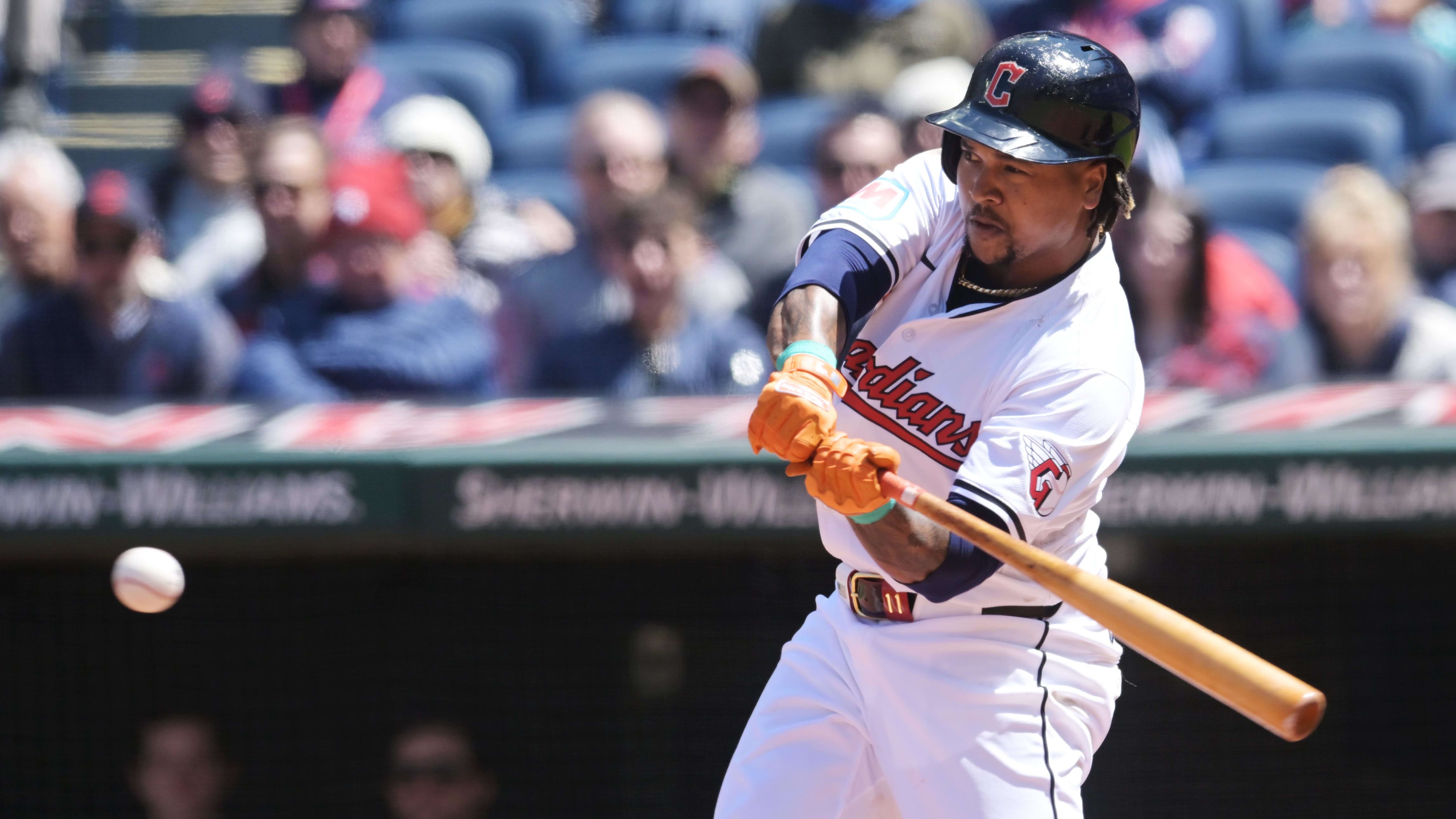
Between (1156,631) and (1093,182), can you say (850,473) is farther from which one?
(1093,182)

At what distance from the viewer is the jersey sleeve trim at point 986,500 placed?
207cm

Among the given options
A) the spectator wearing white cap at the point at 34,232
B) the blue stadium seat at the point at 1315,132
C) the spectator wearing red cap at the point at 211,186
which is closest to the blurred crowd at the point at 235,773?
the spectator wearing white cap at the point at 34,232

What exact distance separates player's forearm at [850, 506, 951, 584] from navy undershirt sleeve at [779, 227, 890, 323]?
0.31 metres

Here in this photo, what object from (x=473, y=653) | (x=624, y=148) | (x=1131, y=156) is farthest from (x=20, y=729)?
(x=1131, y=156)

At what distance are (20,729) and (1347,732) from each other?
3294 mm

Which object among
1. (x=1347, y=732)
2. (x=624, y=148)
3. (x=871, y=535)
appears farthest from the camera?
(x=624, y=148)

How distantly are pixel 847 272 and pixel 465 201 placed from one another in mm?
2652

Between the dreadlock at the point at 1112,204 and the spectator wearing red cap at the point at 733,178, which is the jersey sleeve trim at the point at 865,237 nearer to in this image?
the dreadlock at the point at 1112,204

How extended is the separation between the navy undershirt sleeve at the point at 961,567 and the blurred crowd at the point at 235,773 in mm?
2158

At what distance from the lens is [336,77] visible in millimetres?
5258

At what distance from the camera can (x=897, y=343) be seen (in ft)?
7.57

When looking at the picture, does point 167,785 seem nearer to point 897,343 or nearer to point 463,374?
point 463,374

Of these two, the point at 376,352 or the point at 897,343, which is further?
the point at 376,352

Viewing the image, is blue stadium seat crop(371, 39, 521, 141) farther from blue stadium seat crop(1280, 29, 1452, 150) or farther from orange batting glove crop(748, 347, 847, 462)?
orange batting glove crop(748, 347, 847, 462)
